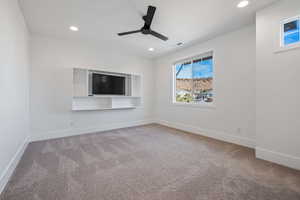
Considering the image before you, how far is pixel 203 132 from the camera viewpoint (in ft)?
12.3

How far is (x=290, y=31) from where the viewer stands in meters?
2.14

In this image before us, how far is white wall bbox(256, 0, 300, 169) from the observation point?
2023 millimetres

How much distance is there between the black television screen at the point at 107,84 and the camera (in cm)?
403

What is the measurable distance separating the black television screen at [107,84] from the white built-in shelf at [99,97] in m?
0.17

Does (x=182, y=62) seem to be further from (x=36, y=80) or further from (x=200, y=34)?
(x=36, y=80)

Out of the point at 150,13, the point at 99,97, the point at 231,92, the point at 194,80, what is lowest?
the point at 99,97

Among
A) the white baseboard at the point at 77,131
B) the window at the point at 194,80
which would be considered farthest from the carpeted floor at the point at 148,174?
the window at the point at 194,80

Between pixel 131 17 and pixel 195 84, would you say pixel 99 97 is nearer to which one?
pixel 131 17

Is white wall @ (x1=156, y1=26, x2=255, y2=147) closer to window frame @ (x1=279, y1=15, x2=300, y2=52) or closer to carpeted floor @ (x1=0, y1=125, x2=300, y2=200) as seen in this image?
carpeted floor @ (x1=0, y1=125, x2=300, y2=200)

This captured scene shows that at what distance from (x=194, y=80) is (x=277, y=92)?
85.8 inches

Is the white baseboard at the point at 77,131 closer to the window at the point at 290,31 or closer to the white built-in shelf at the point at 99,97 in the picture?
the white built-in shelf at the point at 99,97

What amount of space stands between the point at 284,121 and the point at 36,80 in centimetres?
529

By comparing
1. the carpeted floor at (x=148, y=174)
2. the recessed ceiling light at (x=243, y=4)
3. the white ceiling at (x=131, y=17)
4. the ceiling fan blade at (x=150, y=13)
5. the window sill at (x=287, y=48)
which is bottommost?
the carpeted floor at (x=148, y=174)

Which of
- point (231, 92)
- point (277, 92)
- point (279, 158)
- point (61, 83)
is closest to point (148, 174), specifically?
point (279, 158)
